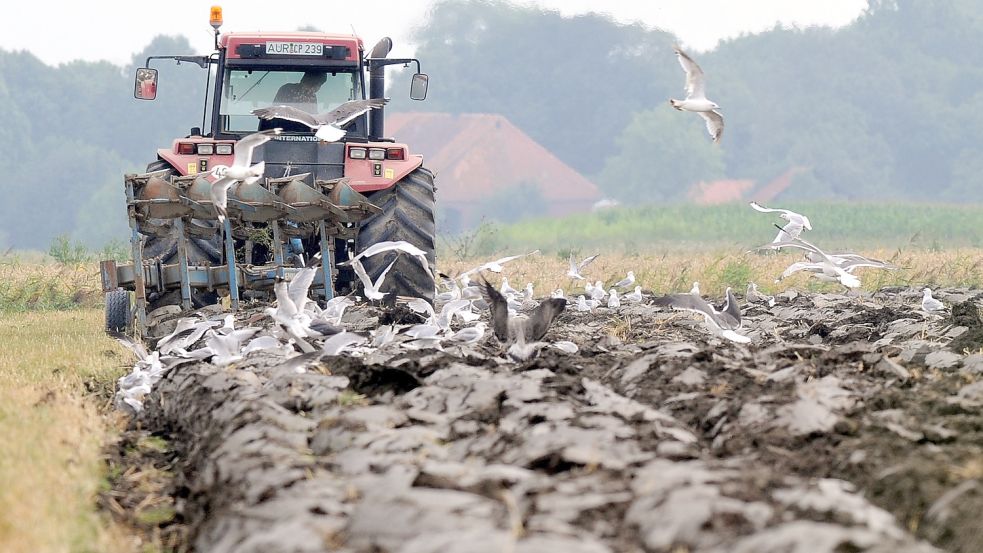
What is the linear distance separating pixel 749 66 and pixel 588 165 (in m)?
11.3

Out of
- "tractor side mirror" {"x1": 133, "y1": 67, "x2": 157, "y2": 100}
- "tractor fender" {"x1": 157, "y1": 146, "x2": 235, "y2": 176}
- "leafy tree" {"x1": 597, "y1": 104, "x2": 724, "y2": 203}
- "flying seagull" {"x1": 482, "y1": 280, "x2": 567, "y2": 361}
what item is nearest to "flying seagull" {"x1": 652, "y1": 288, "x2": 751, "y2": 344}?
"flying seagull" {"x1": 482, "y1": 280, "x2": 567, "y2": 361}

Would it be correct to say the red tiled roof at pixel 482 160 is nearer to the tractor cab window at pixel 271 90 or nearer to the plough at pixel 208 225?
the tractor cab window at pixel 271 90

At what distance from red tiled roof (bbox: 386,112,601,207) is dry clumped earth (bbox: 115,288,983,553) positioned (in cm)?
4779

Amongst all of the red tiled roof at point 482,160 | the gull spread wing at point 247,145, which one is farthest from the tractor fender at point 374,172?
the red tiled roof at point 482,160

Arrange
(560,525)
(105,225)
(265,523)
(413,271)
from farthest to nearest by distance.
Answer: (105,225), (413,271), (265,523), (560,525)

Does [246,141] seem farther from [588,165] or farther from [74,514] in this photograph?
[588,165]

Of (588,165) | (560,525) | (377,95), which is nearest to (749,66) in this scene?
(588,165)

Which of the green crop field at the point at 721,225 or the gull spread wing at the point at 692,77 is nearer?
the gull spread wing at the point at 692,77

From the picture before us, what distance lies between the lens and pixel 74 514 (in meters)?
5.12

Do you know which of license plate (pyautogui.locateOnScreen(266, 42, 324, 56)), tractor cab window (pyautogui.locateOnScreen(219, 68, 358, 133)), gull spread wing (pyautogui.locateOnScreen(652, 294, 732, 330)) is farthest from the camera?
tractor cab window (pyautogui.locateOnScreen(219, 68, 358, 133))

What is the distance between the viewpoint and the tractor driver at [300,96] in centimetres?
1335

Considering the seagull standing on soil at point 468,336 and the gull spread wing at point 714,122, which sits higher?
the gull spread wing at point 714,122

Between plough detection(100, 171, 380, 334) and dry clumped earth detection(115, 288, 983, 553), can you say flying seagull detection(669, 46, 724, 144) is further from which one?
dry clumped earth detection(115, 288, 983, 553)

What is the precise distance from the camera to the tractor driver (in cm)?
1335
